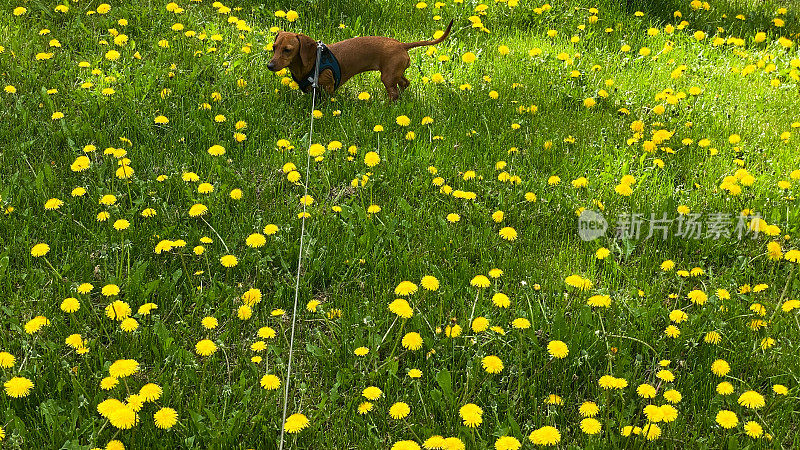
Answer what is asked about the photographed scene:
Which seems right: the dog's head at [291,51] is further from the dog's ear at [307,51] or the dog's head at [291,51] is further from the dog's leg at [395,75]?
the dog's leg at [395,75]

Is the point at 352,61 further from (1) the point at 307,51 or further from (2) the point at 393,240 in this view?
(2) the point at 393,240

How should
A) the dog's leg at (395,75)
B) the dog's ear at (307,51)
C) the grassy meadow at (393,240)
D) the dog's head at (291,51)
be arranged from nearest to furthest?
1. the grassy meadow at (393,240)
2. the dog's head at (291,51)
3. the dog's ear at (307,51)
4. the dog's leg at (395,75)

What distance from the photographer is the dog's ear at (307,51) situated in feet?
13.6

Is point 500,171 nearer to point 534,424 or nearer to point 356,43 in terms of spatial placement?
point 356,43

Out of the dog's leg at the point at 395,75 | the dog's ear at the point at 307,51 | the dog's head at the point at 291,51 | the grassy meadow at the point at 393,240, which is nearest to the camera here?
the grassy meadow at the point at 393,240

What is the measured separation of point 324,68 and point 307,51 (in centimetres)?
13

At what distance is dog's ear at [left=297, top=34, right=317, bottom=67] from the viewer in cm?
415

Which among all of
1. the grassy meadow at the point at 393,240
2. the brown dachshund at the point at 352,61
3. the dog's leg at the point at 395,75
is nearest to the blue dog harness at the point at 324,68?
the brown dachshund at the point at 352,61

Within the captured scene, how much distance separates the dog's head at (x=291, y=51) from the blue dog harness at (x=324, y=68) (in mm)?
→ 53

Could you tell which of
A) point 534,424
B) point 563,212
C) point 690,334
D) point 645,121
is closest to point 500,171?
point 563,212

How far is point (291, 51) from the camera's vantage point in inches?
161

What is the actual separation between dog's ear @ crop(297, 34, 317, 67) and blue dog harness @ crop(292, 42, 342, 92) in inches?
1.4

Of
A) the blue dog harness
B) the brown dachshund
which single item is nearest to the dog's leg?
the brown dachshund

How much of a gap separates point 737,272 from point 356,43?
244cm
